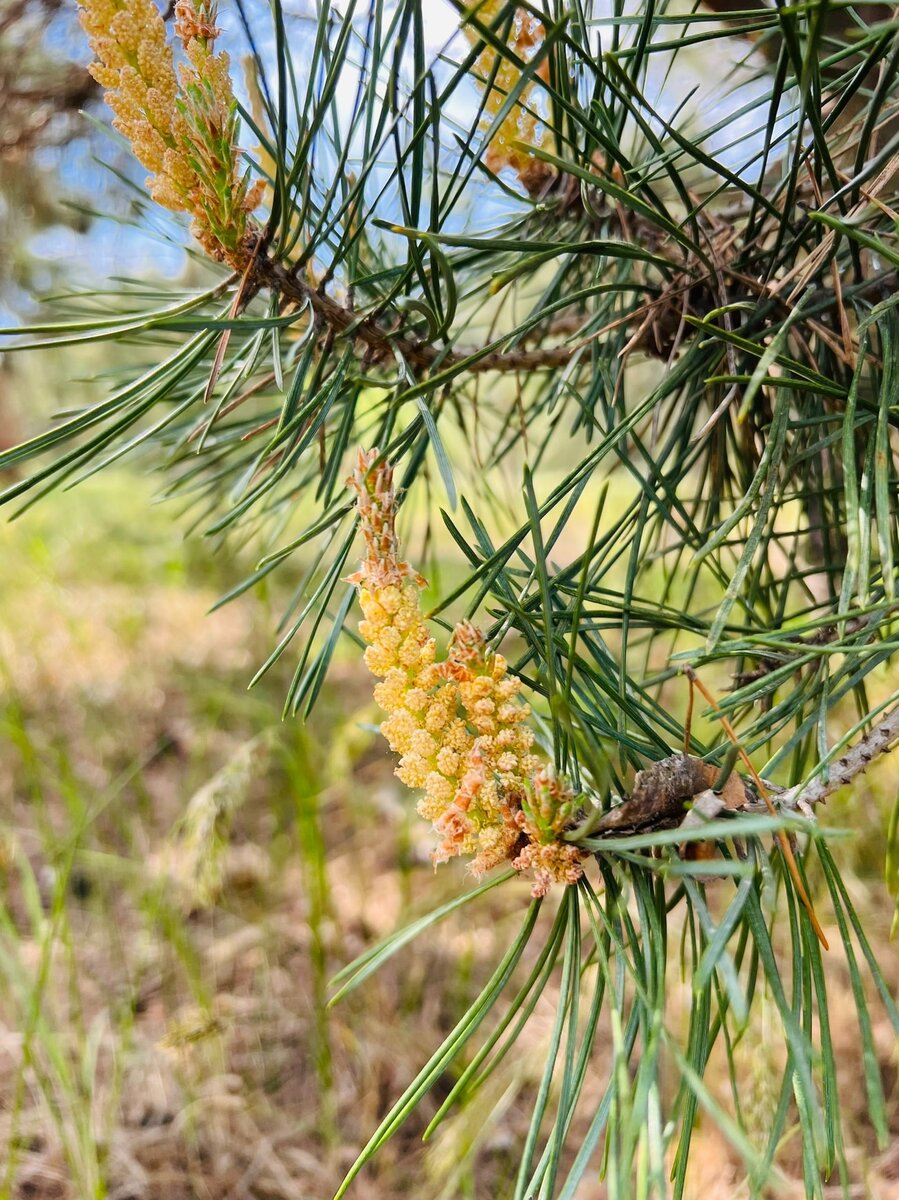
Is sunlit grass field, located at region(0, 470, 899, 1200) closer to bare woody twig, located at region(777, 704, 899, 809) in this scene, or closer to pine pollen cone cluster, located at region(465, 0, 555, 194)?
bare woody twig, located at region(777, 704, 899, 809)

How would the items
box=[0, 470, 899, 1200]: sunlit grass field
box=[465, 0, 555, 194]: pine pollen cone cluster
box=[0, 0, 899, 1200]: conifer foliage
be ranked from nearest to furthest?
1. box=[0, 0, 899, 1200]: conifer foliage
2. box=[465, 0, 555, 194]: pine pollen cone cluster
3. box=[0, 470, 899, 1200]: sunlit grass field

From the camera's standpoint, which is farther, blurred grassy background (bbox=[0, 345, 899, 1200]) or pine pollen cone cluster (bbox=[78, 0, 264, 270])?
blurred grassy background (bbox=[0, 345, 899, 1200])

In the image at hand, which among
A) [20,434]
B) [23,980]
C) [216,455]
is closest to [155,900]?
[23,980]

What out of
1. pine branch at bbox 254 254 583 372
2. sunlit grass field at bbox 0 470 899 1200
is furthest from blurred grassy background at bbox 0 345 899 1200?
pine branch at bbox 254 254 583 372

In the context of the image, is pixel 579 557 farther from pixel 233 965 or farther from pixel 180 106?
pixel 233 965

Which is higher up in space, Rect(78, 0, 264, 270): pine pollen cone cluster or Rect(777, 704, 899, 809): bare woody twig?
Rect(78, 0, 264, 270): pine pollen cone cluster

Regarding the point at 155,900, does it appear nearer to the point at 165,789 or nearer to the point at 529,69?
the point at 165,789

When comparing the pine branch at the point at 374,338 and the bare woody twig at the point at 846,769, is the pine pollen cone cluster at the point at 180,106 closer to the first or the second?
the pine branch at the point at 374,338
